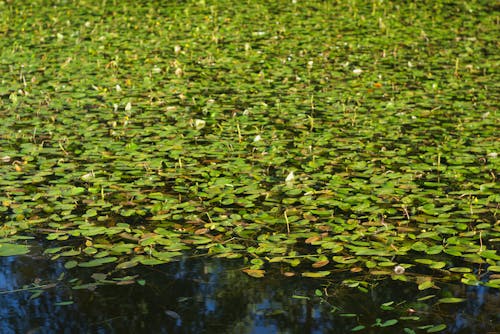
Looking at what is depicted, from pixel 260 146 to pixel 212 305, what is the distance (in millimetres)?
1759

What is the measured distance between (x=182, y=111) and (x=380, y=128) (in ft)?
4.33

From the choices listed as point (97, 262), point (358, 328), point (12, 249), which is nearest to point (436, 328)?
point (358, 328)

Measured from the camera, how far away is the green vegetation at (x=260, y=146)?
3.30m

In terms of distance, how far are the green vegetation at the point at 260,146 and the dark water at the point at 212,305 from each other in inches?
3.1

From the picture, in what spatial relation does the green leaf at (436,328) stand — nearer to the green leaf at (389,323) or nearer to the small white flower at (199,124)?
the green leaf at (389,323)

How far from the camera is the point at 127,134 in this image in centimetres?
474

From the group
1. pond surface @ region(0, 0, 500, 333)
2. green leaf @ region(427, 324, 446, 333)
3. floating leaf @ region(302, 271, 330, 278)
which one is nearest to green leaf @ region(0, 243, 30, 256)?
pond surface @ region(0, 0, 500, 333)

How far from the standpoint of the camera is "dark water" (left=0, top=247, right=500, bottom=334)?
2.78 metres

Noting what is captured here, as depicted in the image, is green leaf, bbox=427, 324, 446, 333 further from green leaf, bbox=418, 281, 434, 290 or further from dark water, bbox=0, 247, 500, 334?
green leaf, bbox=418, 281, 434, 290

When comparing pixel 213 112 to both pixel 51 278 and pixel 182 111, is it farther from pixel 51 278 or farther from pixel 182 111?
pixel 51 278

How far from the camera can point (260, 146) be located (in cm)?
455

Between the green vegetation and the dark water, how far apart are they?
8 centimetres

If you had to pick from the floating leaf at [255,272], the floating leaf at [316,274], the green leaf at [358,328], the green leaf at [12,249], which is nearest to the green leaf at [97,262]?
the green leaf at [12,249]

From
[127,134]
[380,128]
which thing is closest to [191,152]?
[127,134]
